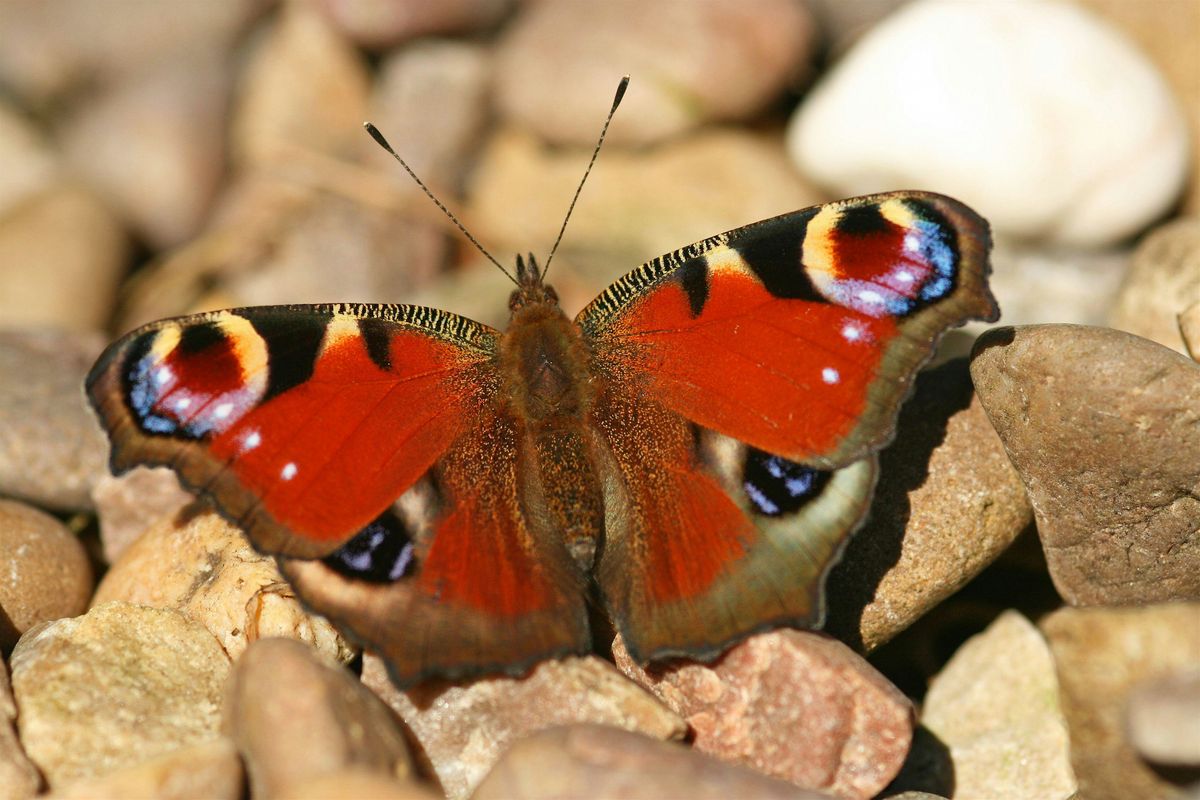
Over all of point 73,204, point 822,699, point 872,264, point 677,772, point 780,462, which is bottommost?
point 73,204

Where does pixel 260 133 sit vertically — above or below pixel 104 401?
below

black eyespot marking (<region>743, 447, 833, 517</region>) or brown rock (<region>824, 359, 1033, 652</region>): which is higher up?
black eyespot marking (<region>743, 447, 833, 517</region>)

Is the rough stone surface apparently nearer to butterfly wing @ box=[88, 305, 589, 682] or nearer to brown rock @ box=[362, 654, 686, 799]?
butterfly wing @ box=[88, 305, 589, 682]

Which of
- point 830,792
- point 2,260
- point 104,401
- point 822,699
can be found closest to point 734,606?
point 822,699

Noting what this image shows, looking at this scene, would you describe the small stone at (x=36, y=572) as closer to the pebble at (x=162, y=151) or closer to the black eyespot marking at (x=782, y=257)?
the black eyespot marking at (x=782, y=257)

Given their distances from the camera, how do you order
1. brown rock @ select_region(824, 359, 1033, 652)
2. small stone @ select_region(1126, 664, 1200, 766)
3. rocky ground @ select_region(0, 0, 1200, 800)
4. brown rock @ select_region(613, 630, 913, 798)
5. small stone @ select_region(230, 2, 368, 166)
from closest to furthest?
1. small stone @ select_region(1126, 664, 1200, 766)
2. rocky ground @ select_region(0, 0, 1200, 800)
3. brown rock @ select_region(613, 630, 913, 798)
4. brown rock @ select_region(824, 359, 1033, 652)
5. small stone @ select_region(230, 2, 368, 166)

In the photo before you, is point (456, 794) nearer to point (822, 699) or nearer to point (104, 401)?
point (822, 699)

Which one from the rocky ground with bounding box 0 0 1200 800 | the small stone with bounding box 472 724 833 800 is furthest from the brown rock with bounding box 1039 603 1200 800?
the small stone with bounding box 472 724 833 800
